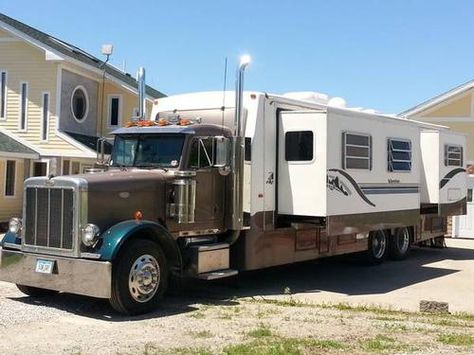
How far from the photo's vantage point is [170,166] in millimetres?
9328

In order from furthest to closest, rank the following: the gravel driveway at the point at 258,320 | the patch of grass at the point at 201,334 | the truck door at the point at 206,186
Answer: the truck door at the point at 206,186
the patch of grass at the point at 201,334
the gravel driveway at the point at 258,320

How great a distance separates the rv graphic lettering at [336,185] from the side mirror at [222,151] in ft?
5.82

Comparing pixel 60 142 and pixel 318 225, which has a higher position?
pixel 60 142

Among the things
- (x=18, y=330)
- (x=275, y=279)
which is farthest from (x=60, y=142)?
(x=18, y=330)

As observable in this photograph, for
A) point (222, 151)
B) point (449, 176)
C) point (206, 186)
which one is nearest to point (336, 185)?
point (222, 151)

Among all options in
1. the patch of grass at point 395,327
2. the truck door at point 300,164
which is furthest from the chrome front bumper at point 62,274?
the truck door at point 300,164

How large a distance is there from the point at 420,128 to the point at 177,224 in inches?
281

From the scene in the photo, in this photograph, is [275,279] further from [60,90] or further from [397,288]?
[60,90]

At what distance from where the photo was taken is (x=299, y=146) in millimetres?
10539

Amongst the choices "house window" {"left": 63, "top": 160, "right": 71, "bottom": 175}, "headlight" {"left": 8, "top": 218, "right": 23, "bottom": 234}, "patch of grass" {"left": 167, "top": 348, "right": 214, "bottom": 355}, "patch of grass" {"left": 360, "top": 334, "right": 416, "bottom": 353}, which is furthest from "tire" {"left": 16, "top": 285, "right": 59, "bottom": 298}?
"house window" {"left": 63, "top": 160, "right": 71, "bottom": 175}

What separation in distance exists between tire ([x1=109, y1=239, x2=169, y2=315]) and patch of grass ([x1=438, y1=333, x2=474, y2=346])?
3.62 m

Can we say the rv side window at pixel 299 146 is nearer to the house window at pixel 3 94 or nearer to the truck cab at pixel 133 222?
the truck cab at pixel 133 222

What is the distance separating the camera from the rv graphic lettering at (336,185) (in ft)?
34.2

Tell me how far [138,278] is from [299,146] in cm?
362
